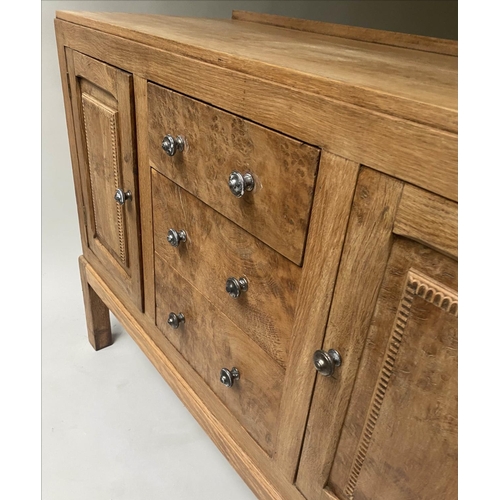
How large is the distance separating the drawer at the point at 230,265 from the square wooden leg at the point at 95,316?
47 centimetres

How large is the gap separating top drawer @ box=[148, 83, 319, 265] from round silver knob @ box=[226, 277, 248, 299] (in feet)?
0.26

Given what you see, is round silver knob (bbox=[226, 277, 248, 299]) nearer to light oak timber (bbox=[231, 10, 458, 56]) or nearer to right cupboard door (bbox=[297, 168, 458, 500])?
right cupboard door (bbox=[297, 168, 458, 500])

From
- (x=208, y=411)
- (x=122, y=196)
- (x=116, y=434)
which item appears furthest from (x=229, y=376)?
(x=116, y=434)

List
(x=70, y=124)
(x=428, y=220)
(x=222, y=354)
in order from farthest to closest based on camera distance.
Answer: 1. (x=70, y=124)
2. (x=222, y=354)
3. (x=428, y=220)

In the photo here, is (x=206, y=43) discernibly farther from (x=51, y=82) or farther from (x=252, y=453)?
(x=51, y=82)

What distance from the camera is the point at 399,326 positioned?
414 millimetres

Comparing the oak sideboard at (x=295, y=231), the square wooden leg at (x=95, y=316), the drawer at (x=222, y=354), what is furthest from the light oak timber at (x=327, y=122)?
the square wooden leg at (x=95, y=316)

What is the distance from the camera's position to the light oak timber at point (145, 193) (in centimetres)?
68

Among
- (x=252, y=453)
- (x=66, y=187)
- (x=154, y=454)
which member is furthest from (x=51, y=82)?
(x=252, y=453)

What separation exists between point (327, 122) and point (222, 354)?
42 centimetres

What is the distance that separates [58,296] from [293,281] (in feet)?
3.60

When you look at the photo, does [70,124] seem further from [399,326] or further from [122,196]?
[399,326]
